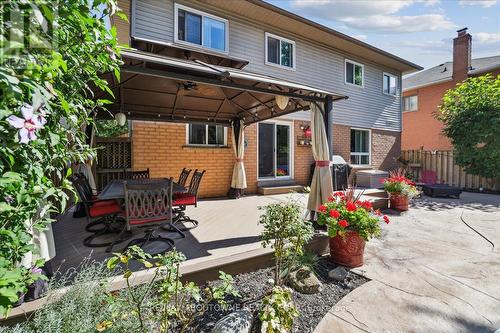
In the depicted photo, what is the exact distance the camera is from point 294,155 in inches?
369

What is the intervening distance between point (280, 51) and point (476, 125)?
810cm

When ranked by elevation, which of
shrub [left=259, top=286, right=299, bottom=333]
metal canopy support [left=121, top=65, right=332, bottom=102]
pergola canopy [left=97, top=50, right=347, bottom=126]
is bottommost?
shrub [left=259, top=286, right=299, bottom=333]

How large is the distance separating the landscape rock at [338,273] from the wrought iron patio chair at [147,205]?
2.32m

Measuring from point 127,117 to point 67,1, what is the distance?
17.9 ft

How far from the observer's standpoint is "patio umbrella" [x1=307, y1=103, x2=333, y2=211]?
4.45 meters

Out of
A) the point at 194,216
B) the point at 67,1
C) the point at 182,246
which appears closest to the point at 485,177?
the point at 194,216

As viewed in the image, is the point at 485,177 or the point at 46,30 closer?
the point at 46,30

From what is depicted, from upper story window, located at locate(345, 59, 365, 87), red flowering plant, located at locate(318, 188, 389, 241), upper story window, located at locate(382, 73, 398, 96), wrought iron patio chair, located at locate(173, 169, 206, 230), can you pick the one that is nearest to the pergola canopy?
wrought iron patio chair, located at locate(173, 169, 206, 230)

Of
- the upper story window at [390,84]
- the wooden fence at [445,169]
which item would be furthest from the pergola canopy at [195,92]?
the wooden fence at [445,169]

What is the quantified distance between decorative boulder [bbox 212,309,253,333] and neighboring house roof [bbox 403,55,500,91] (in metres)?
17.3

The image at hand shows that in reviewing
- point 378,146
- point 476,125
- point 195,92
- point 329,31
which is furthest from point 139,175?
point 476,125

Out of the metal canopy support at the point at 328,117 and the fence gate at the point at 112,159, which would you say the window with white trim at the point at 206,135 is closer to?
the fence gate at the point at 112,159

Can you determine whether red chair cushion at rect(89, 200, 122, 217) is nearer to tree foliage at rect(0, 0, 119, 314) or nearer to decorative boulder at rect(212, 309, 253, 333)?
tree foliage at rect(0, 0, 119, 314)

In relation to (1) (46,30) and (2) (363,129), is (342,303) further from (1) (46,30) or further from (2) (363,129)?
(2) (363,129)
